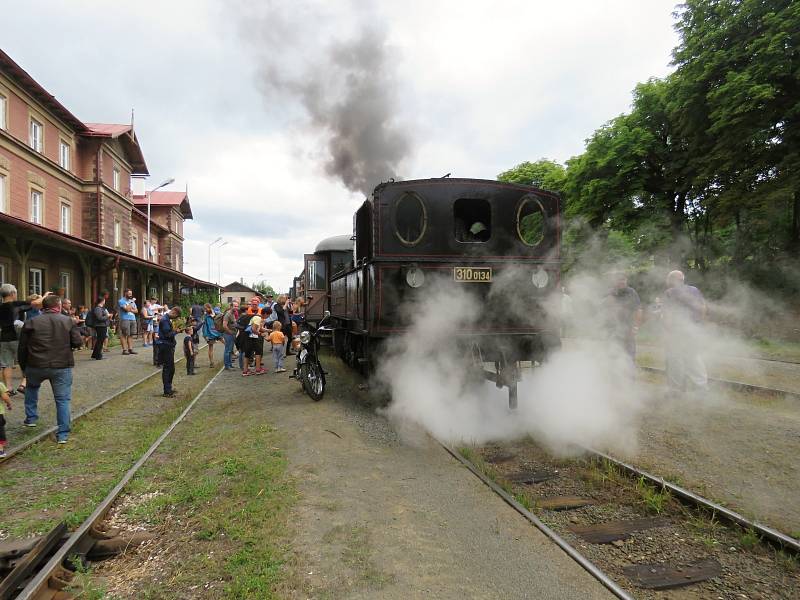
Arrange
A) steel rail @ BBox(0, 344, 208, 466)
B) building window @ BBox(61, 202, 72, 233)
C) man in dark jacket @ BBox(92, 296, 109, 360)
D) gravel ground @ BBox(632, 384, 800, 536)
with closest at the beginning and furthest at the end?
gravel ground @ BBox(632, 384, 800, 536) < steel rail @ BBox(0, 344, 208, 466) < man in dark jacket @ BBox(92, 296, 109, 360) < building window @ BBox(61, 202, 72, 233)

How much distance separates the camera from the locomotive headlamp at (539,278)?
20.3 feet

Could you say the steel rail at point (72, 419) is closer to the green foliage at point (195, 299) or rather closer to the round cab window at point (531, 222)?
the round cab window at point (531, 222)

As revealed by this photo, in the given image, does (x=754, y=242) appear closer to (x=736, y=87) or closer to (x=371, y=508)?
(x=736, y=87)

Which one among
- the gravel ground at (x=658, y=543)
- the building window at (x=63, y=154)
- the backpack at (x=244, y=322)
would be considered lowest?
the gravel ground at (x=658, y=543)

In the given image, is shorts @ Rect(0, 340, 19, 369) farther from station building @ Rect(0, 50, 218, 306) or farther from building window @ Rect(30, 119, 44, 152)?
building window @ Rect(30, 119, 44, 152)

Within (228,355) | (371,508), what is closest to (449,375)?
(371,508)

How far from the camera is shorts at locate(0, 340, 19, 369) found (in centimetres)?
705

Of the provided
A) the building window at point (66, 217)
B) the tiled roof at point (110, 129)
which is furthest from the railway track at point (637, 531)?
the tiled roof at point (110, 129)

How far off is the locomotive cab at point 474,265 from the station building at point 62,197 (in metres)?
10.3

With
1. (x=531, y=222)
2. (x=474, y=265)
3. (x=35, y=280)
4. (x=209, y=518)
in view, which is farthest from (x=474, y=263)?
(x=35, y=280)

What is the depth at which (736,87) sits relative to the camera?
14.8m

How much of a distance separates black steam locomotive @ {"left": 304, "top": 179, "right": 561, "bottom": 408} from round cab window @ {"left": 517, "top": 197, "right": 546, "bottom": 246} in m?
0.01

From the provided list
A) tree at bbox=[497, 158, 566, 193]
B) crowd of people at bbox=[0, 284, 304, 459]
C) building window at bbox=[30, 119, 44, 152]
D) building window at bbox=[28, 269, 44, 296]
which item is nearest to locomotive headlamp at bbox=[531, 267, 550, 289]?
crowd of people at bbox=[0, 284, 304, 459]

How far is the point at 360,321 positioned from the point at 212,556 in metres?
3.78
